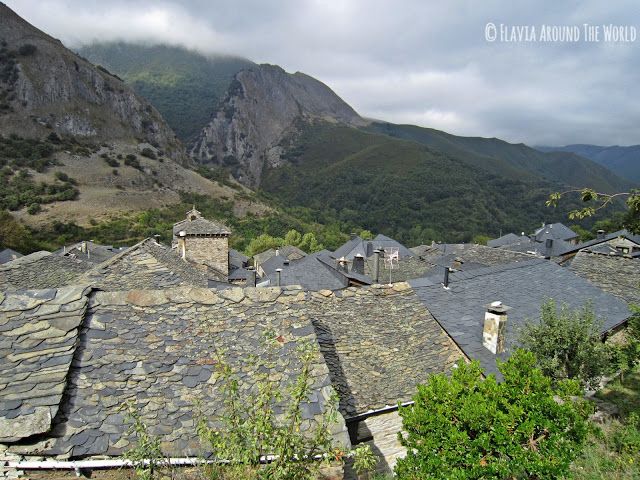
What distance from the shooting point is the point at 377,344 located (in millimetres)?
10562

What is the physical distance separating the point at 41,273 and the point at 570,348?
19039 mm

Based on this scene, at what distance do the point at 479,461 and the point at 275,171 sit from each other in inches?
7603

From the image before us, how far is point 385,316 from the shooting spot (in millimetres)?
11539

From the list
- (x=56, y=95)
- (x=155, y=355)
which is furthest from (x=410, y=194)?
(x=155, y=355)

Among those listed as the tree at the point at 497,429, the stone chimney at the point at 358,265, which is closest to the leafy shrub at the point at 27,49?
the stone chimney at the point at 358,265

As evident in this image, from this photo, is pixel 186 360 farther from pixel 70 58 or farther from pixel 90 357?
pixel 70 58

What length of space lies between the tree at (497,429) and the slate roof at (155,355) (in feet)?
5.03

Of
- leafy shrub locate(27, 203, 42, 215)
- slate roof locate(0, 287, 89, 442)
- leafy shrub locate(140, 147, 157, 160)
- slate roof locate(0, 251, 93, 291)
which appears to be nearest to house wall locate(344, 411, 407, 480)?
slate roof locate(0, 287, 89, 442)

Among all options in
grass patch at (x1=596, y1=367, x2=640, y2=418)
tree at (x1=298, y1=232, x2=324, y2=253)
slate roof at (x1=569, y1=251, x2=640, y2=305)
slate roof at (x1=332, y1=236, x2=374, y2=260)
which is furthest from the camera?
tree at (x1=298, y1=232, x2=324, y2=253)

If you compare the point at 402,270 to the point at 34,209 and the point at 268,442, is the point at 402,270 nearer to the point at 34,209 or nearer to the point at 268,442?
the point at 268,442

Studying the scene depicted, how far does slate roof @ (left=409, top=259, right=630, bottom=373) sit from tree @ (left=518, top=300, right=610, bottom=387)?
3.46ft

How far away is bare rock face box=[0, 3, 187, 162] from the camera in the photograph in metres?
99.8

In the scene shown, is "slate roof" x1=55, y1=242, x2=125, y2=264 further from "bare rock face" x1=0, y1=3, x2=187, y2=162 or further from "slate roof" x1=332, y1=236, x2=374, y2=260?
"bare rock face" x1=0, y1=3, x2=187, y2=162

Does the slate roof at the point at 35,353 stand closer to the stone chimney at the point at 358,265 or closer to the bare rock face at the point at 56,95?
the stone chimney at the point at 358,265
